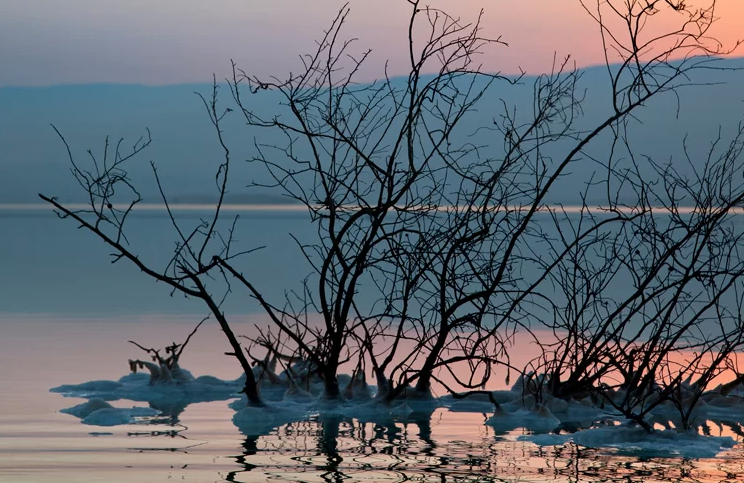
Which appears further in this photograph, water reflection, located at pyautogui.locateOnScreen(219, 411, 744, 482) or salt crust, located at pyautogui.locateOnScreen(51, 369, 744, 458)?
salt crust, located at pyautogui.locateOnScreen(51, 369, 744, 458)

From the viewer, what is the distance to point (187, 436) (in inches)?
276

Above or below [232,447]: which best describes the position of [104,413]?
above

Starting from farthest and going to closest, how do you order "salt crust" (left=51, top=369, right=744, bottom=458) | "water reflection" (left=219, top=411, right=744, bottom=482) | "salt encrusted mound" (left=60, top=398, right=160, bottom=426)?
1. "salt encrusted mound" (left=60, top=398, right=160, bottom=426)
2. "salt crust" (left=51, top=369, right=744, bottom=458)
3. "water reflection" (left=219, top=411, right=744, bottom=482)

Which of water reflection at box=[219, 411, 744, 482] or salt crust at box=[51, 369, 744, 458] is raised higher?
salt crust at box=[51, 369, 744, 458]

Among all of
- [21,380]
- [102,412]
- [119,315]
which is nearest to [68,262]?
[119,315]

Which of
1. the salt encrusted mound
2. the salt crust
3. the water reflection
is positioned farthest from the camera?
the salt encrusted mound

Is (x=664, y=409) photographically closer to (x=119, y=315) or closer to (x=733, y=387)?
(x=733, y=387)

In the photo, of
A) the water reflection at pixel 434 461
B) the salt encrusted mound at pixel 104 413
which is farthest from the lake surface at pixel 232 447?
the salt encrusted mound at pixel 104 413

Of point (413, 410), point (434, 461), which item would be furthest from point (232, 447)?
point (413, 410)

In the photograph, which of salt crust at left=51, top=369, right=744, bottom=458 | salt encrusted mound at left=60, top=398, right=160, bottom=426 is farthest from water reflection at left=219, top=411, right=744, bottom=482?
salt encrusted mound at left=60, top=398, right=160, bottom=426

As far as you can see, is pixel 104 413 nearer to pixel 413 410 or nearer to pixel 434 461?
pixel 413 410

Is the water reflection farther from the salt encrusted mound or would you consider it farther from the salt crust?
the salt encrusted mound

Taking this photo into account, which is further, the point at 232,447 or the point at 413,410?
the point at 413,410

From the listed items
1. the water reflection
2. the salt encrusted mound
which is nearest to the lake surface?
the water reflection
